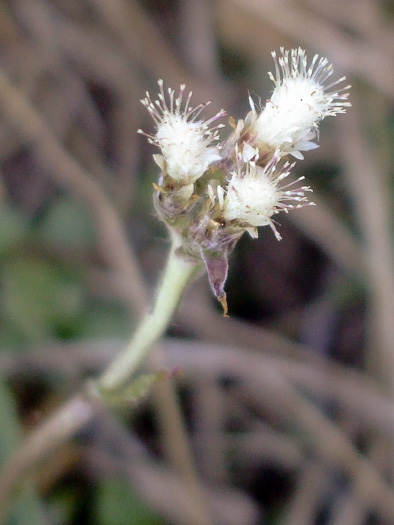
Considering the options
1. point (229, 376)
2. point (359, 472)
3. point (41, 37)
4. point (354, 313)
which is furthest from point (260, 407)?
point (41, 37)

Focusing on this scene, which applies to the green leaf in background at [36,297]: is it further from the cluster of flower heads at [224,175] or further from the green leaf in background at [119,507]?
the cluster of flower heads at [224,175]

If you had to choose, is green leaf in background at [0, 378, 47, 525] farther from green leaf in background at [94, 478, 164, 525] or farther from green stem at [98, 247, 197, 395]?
green stem at [98, 247, 197, 395]

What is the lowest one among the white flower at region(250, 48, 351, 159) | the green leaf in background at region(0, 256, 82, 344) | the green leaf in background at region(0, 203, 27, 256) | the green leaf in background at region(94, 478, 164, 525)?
the green leaf in background at region(94, 478, 164, 525)

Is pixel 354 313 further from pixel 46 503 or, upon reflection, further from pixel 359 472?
pixel 46 503

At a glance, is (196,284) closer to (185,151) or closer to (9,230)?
(9,230)

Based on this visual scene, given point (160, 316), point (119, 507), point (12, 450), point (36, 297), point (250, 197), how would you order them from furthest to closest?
point (36, 297), point (119, 507), point (12, 450), point (160, 316), point (250, 197)

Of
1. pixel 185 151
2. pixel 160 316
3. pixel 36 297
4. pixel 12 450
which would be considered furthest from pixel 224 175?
pixel 36 297

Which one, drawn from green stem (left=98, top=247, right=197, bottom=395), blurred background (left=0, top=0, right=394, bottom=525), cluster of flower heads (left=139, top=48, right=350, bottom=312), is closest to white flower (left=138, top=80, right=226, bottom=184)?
cluster of flower heads (left=139, top=48, right=350, bottom=312)

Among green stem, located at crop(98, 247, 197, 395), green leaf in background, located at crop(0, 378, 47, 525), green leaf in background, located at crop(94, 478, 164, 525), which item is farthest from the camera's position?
green leaf in background, located at crop(94, 478, 164, 525)
